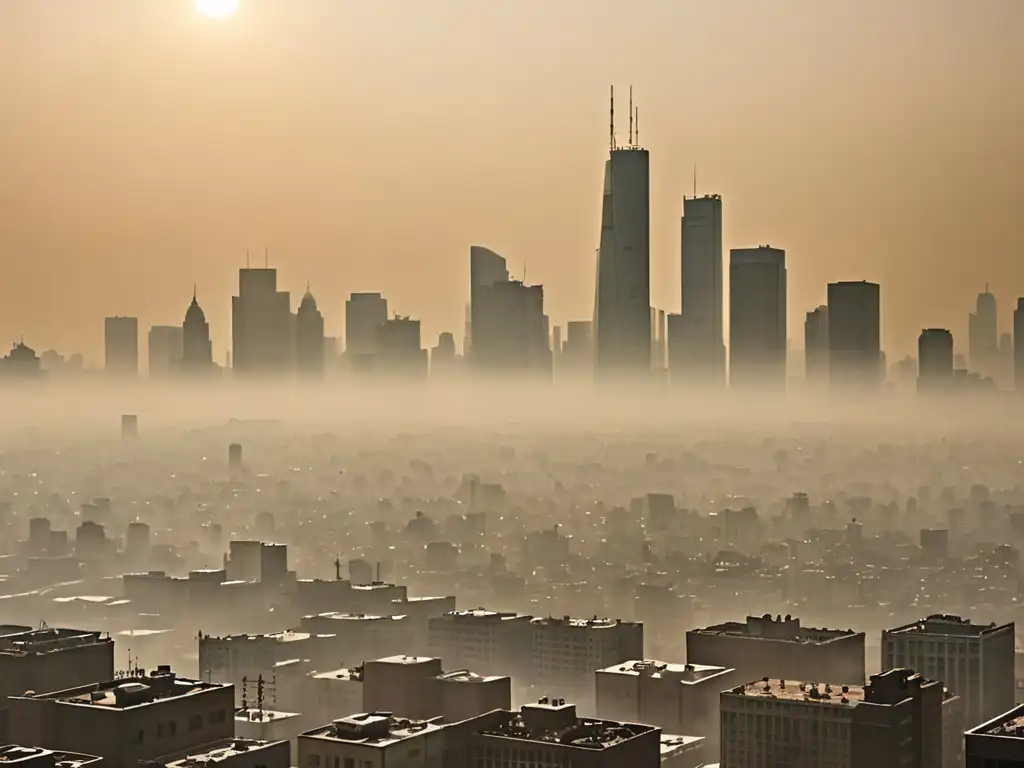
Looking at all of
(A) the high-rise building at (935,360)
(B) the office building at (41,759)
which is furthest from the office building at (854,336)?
(B) the office building at (41,759)

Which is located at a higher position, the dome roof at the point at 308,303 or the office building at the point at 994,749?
the dome roof at the point at 308,303

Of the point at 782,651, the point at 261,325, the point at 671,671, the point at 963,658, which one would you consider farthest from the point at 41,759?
the point at 261,325

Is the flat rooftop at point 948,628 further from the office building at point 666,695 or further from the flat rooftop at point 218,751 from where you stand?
the flat rooftop at point 218,751

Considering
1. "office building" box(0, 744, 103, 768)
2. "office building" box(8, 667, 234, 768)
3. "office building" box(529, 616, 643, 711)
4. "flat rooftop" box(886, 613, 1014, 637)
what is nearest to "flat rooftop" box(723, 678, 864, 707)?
"flat rooftop" box(886, 613, 1014, 637)

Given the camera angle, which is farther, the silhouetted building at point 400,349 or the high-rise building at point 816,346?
the silhouetted building at point 400,349

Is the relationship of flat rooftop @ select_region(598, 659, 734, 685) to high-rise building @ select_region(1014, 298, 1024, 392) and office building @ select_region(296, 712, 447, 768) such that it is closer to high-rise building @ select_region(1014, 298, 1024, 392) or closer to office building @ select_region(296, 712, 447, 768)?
office building @ select_region(296, 712, 447, 768)

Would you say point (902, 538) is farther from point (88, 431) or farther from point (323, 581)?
point (88, 431)

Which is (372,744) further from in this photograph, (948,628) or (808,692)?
(948,628)
